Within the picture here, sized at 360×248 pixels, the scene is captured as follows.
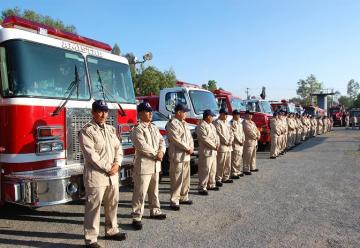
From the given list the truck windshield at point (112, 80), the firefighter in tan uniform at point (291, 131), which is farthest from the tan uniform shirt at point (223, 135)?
the firefighter in tan uniform at point (291, 131)

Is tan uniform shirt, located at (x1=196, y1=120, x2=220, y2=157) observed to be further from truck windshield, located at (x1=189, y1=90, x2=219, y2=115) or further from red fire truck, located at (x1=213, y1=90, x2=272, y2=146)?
red fire truck, located at (x1=213, y1=90, x2=272, y2=146)

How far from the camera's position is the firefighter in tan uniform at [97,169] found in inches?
181

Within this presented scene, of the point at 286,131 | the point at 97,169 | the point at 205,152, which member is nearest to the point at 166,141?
the point at 205,152

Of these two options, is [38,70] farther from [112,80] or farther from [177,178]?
[177,178]

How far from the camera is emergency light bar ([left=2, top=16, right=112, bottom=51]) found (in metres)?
5.25

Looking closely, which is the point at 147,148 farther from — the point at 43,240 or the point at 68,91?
the point at 43,240

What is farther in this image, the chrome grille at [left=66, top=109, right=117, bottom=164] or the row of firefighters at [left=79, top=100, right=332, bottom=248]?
the chrome grille at [left=66, top=109, right=117, bottom=164]

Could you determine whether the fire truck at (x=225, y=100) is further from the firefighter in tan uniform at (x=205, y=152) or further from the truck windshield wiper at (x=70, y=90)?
the truck windshield wiper at (x=70, y=90)

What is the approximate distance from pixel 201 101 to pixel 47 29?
5.57 meters

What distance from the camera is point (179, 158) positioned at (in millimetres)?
6734

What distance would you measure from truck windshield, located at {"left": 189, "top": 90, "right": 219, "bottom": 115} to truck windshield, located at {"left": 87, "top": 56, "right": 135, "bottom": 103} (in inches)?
132

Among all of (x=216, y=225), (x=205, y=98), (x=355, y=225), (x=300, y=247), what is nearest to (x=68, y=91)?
(x=216, y=225)

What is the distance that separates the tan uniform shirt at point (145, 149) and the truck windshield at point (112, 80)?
3.36 ft

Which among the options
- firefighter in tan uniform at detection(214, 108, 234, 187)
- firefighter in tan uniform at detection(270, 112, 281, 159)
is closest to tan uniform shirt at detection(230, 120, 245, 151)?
firefighter in tan uniform at detection(214, 108, 234, 187)
